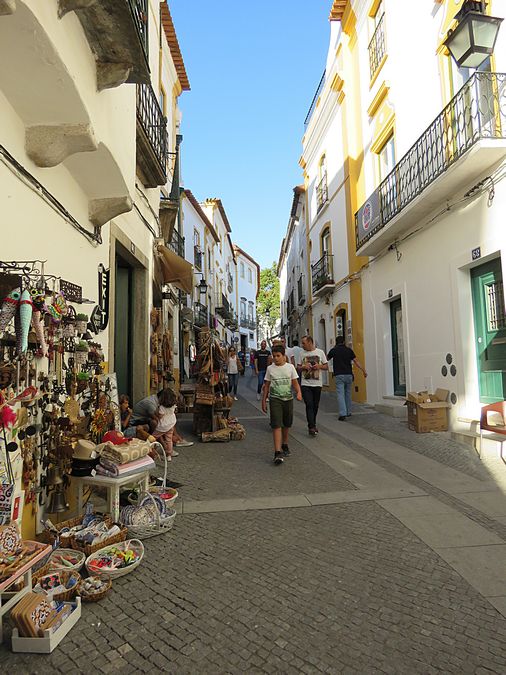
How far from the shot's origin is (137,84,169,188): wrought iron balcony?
7.06 metres

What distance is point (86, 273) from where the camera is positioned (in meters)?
5.00

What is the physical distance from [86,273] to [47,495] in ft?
8.01

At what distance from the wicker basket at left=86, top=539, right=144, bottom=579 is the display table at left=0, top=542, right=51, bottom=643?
430 millimetres

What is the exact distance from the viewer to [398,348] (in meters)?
10.7

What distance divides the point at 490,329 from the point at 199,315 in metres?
17.1

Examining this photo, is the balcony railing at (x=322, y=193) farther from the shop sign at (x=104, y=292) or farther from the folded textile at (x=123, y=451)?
the folded textile at (x=123, y=451)

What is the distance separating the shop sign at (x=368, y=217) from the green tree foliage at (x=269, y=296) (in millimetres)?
43541

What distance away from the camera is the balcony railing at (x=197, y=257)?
22725 millimetres

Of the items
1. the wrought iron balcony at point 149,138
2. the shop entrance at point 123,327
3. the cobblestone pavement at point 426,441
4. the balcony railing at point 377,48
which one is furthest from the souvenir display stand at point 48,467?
the balcony railing at point 377,48

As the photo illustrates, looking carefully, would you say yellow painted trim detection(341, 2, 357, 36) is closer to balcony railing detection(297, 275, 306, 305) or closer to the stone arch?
balcony railing detection(297, 275, 306, 305)

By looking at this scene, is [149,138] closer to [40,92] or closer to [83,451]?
[40,92]

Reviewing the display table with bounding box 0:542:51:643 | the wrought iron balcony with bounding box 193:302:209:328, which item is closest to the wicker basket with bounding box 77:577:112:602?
the display table with bounding box 0:542:51:643

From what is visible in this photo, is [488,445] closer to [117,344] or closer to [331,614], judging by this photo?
[331,614]

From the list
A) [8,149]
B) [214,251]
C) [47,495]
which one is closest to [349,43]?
[8,149]
